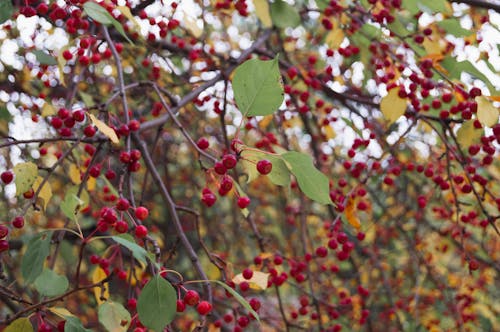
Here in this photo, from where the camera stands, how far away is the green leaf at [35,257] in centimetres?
109

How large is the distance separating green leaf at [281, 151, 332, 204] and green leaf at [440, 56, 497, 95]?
671 millimetres

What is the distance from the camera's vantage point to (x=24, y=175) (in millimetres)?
1240

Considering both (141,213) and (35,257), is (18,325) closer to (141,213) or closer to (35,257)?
(35,257)

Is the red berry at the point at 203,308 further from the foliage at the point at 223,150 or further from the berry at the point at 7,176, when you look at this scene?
the berry at the point at 7,176

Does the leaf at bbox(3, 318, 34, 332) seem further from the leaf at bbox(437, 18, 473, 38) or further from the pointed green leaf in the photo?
the leaf at bbox(437, 18, 473, 38)

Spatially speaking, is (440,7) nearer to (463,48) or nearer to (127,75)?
(463,48)

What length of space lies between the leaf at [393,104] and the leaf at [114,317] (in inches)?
38.2

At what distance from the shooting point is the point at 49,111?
5.47 feet

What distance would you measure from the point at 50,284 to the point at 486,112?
1051 mm

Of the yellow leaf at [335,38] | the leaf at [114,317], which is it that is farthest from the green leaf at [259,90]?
the yellow leaf at [335,38]

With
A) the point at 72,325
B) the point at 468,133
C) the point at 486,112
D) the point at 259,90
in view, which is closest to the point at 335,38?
the point at 468,133

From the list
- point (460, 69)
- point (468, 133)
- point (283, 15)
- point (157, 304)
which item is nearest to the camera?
point (157, 304)

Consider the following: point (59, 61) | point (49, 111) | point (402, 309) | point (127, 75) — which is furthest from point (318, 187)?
point (402, 309)

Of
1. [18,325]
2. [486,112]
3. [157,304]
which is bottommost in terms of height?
[18,325]
